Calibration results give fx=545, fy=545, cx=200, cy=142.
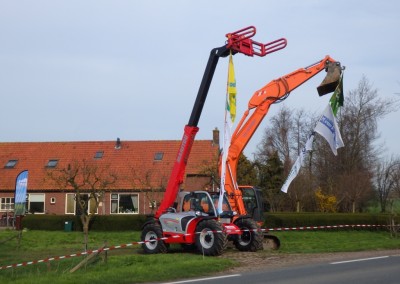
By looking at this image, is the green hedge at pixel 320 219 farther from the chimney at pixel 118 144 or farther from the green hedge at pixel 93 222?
the chimney at pixel 118 144

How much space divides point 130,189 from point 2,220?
1008cm

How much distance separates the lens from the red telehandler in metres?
18.2

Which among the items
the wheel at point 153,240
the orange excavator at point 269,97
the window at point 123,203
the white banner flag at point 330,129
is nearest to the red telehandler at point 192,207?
the wheel at point 153,240

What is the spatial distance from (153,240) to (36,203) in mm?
29114

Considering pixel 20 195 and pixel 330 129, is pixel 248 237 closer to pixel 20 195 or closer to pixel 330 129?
pixel 330 129

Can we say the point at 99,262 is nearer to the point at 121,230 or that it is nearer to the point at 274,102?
the point at 274,102

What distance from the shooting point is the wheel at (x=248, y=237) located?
61.1 feet

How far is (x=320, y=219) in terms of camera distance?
113 feet

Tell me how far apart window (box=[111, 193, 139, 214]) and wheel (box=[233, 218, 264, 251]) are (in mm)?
25509

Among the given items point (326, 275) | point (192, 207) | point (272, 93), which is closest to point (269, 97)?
point (272, 93)

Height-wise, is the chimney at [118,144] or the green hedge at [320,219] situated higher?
the chimney at [118,144]

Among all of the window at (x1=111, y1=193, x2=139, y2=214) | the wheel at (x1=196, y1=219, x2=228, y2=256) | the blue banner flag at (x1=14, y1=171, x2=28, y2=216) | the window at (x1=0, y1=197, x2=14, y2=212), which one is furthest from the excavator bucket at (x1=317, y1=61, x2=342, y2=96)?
the window at (x1=0, y1=197, x2=14, y2=212)

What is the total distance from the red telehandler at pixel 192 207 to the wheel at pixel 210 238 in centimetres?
5

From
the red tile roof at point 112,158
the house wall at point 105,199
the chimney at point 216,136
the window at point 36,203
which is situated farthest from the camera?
the chimney at point 216,136
